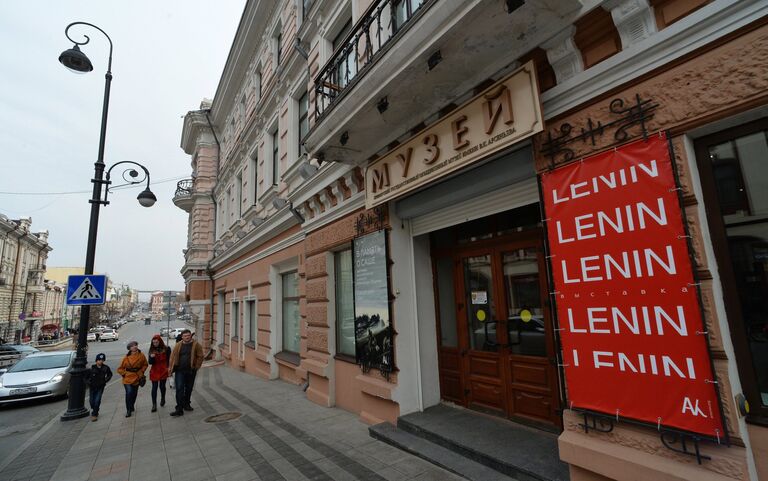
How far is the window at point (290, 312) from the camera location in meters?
9.92

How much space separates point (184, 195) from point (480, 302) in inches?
863

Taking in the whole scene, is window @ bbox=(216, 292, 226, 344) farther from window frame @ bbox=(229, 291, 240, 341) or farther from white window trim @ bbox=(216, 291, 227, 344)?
window frame @ bbox=(229, 291, 240, 341)

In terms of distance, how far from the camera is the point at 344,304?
717 cm

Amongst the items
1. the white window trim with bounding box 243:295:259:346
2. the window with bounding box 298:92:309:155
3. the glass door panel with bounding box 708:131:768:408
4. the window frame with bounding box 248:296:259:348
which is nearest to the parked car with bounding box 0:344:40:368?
the white window trim with bounding box 243:295:259:346

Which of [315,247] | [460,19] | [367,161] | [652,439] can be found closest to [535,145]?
[460,19]

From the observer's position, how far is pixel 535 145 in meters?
3.65

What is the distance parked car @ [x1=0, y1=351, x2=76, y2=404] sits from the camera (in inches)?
384

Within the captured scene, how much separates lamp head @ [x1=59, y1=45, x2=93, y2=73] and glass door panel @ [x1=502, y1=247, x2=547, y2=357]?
9.71 metres

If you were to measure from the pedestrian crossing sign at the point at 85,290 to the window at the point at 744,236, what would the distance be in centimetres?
998

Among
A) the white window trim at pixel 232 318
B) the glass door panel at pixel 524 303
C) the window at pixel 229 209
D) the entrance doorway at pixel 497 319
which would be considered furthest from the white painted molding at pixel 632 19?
the window at pixel 229 209

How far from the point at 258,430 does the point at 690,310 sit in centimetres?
597

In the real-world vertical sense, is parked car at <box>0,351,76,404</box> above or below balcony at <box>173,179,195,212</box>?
below

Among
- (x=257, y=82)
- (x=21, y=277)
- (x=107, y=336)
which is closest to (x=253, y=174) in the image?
(x=257, y=82)

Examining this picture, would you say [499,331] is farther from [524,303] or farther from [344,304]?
[344,304]
